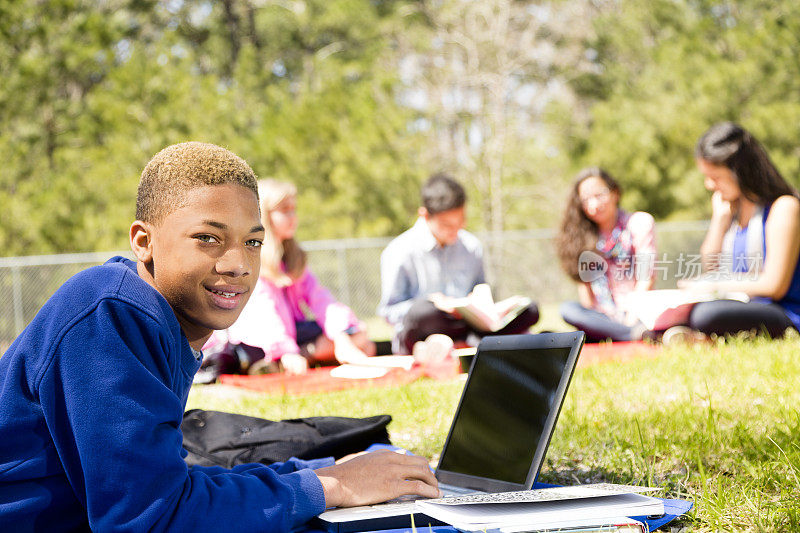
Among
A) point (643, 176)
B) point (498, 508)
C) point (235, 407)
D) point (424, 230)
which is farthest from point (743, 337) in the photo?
point (643, 176)

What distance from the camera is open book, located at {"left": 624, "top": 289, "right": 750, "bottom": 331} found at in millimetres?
5852

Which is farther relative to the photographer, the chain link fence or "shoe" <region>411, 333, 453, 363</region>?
the chain link fence

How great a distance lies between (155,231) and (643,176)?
16187 mm

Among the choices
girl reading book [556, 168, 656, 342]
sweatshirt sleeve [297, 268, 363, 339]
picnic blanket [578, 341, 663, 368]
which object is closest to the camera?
picnic blanket [578, 341, 663, 368]

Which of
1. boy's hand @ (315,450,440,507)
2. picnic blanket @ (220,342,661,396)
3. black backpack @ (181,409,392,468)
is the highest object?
boy's hand @ (315,450,440,507)

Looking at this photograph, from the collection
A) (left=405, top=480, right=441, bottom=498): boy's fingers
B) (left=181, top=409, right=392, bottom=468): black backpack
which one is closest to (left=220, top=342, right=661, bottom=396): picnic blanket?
(left=181, top=409, right=392, bottom=468): black backpack

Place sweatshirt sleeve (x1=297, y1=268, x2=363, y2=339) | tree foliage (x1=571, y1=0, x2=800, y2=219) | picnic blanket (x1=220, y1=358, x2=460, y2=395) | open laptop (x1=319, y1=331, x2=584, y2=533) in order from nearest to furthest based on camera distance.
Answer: open laptop (x1=319, y1=331, x2=584, y2=533)
picnic blanket (x1=220, y1=358, x2=460, y2=395)
sweatshirt sleeve (x1=297, y1=268, x2=363, y2=339)
tree foliage (x1=571, y1=0, x2=800, y2=219)

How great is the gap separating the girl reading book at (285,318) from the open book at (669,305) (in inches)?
81.8

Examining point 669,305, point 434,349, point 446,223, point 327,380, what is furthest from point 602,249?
point 327,380

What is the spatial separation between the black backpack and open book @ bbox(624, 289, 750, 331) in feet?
11.7

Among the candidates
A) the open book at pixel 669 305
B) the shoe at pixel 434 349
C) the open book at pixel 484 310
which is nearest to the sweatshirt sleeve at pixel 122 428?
the shoe at pixel 434 349

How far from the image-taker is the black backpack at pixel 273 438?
275cm

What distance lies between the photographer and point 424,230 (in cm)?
700

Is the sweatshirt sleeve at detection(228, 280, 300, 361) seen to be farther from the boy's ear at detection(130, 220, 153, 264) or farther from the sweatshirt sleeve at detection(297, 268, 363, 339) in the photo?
the boy's ear at detection(130, 220, 153, 264)
